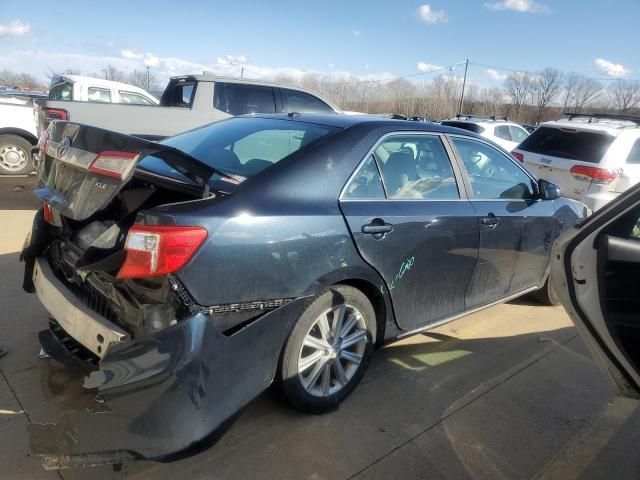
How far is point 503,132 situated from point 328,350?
12.0 m

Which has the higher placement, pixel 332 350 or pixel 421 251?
pixel 421 251

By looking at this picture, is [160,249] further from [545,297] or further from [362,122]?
[545,297]

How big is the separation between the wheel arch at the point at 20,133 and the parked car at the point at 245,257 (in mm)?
7123

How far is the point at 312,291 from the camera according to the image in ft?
7.99

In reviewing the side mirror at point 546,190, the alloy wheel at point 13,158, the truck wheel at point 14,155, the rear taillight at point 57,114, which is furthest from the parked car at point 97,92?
the side mirror at point 546,190

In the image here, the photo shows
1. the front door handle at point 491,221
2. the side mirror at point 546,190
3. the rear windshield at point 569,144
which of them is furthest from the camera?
the rear windshield at point 569,144

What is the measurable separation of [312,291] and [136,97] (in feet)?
31.2

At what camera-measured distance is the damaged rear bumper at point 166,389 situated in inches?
77.3

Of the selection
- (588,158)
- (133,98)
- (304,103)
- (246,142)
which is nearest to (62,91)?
(133,98)

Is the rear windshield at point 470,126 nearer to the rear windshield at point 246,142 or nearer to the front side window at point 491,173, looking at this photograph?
the front side window at point 491,173

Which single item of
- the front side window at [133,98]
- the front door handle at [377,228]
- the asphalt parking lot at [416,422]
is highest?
the front side window at [133,98]

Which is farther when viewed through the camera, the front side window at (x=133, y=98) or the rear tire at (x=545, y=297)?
the front side window at (x=133, y=98)

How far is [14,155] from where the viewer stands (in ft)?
29.9

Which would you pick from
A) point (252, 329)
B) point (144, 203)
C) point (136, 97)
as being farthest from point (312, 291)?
point (136, 97)
